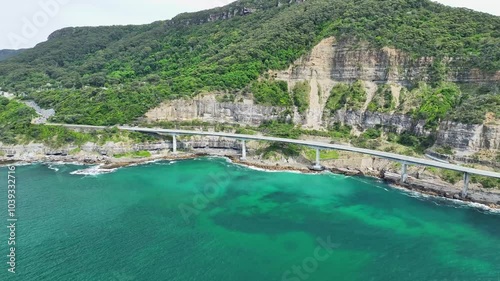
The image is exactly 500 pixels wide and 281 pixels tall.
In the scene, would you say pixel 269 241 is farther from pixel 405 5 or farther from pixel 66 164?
pixel 405 5

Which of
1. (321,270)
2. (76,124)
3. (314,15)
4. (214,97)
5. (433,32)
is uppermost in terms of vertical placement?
(314,15)

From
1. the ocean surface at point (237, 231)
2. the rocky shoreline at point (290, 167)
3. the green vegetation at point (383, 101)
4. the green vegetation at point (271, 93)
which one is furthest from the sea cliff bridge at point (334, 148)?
the green vegetation at point (383, 101)

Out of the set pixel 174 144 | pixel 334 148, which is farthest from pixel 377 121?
pixel 174 144

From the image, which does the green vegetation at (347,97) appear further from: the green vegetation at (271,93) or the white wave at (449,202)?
the white wave at (449,202)

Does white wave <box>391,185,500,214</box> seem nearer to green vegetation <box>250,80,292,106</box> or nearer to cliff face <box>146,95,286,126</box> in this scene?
cliff face <box>146,95,286,126</box>

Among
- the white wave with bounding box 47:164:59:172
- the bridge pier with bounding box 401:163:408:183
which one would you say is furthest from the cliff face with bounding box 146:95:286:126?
the bridge pier with bounding box 401:163:408:183

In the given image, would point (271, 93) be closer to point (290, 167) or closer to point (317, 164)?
point (290, 167)

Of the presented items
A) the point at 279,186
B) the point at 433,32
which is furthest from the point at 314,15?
the point at 279,186
